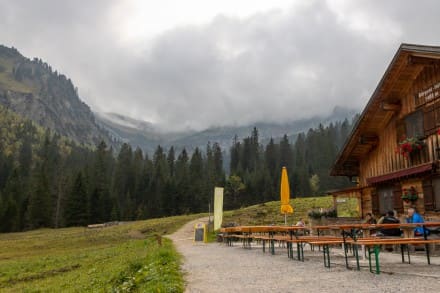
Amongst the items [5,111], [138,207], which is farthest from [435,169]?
[5,111]

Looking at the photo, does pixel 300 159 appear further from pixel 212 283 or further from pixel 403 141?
pixel 212 283

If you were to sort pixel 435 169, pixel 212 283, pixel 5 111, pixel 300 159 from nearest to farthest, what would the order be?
1. pixel 212 283
2. pixel 435 169
3. pixel 300 159
4. pixel 5 111

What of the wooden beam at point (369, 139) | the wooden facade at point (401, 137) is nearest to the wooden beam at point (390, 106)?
the wooden facade at point (401, 137)

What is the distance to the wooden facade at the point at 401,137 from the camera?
14758 mm

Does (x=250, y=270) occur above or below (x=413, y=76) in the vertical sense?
below

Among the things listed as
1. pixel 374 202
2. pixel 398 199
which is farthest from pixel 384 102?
pixel 374 202

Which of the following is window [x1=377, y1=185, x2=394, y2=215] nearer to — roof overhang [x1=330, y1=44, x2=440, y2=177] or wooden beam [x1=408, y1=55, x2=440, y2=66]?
roof overhang [x1=330, y1=44, x2=440, y2=177]

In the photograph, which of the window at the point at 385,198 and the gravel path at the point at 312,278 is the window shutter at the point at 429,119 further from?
the gravel path at the point at 312,278

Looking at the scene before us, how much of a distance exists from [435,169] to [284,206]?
20.8ft

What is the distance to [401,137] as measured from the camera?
16938mm

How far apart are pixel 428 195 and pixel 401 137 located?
3.10 m

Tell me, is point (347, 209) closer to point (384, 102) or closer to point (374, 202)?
point (374, 202)

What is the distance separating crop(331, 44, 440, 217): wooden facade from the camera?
14.8 meters

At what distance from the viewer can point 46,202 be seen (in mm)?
74062
